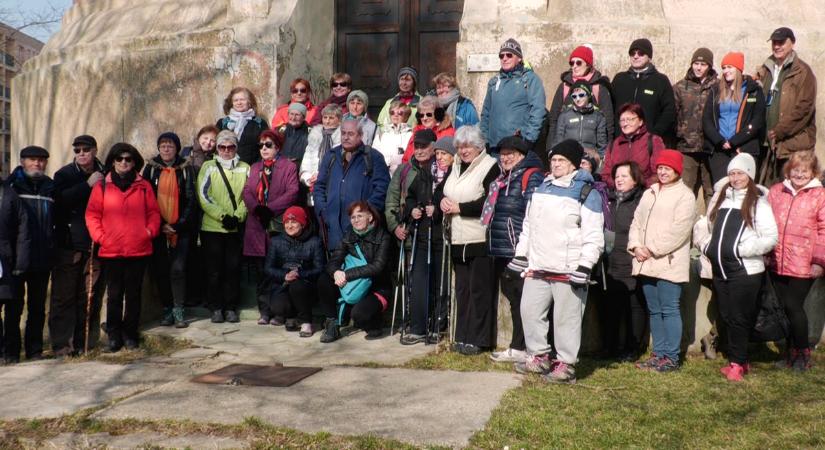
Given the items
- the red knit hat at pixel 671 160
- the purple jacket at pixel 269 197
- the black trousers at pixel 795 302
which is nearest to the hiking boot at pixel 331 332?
the purple jacket at pixel 269 197

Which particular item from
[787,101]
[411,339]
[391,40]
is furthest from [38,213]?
[787,101]

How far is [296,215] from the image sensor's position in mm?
7883

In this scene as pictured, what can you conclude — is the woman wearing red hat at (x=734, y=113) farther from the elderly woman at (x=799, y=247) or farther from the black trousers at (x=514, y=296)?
the black trousers at (x=514, y=296)

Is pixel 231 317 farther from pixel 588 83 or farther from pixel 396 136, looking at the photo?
pixel 588 83

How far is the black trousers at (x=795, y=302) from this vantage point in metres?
6.51

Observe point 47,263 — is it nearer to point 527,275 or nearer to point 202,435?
point 202,435

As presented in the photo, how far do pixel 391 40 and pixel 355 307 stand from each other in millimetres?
4551

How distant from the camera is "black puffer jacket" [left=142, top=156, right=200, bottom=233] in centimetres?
823

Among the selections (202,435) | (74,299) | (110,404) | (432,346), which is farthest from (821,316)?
(74,299)

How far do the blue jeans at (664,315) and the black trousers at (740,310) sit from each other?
343 millimetres

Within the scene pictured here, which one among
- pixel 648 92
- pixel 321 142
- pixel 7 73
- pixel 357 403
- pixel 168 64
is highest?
pixel 7 73

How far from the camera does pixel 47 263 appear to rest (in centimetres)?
711

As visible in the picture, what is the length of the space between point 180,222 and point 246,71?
2767 millimetres

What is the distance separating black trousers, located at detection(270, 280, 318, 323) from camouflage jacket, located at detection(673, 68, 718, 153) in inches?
140
